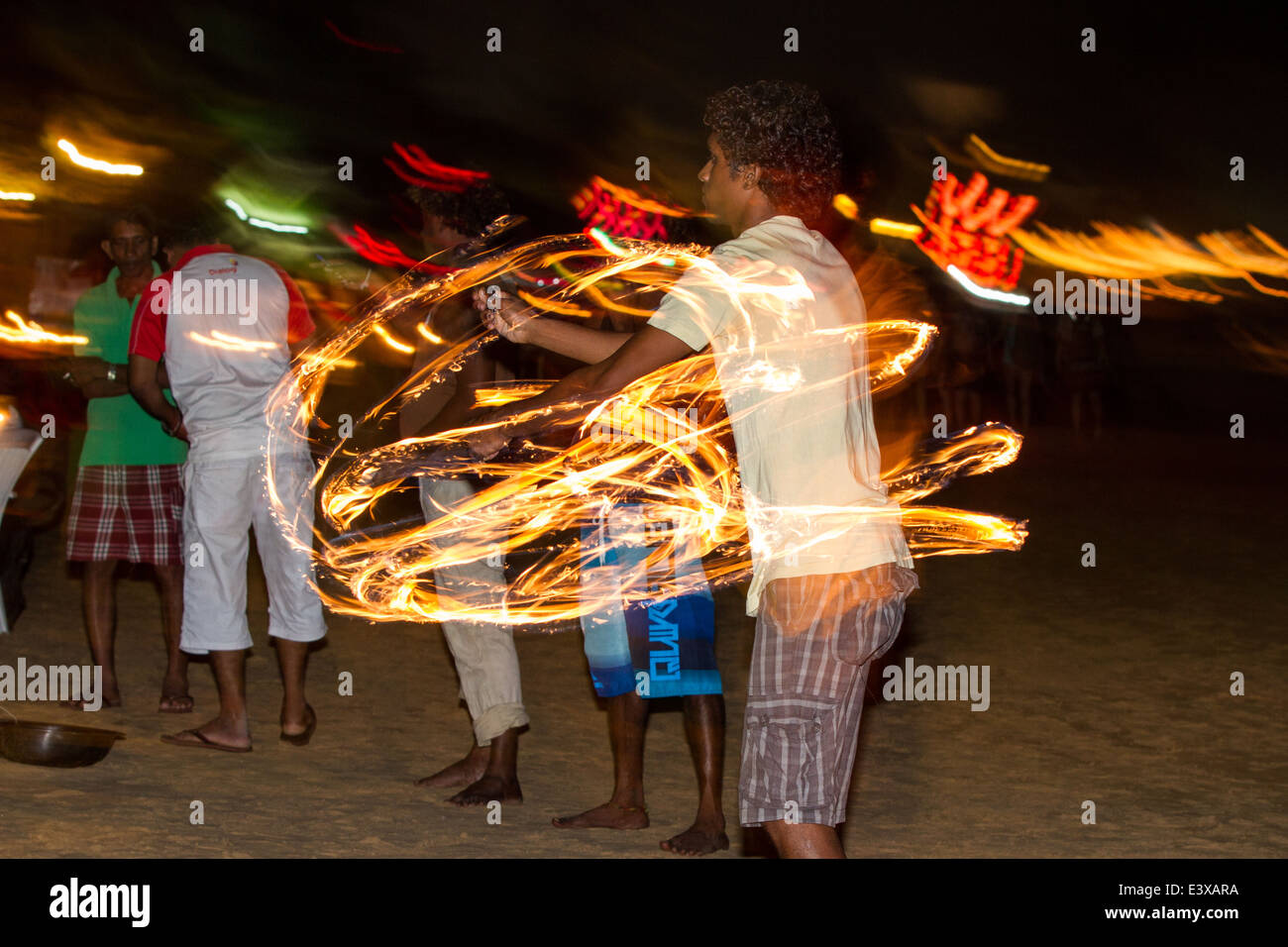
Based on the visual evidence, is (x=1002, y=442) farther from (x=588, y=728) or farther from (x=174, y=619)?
(x=174, y=619)

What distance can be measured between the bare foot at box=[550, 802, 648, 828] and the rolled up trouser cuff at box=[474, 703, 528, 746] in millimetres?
411

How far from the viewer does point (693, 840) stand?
464 cm

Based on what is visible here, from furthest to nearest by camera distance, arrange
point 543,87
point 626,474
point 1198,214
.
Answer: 1. point 1198,214
2. point 543,87
3. point 626,474

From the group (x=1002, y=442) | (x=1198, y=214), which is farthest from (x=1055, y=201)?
(x=1002, y=442)

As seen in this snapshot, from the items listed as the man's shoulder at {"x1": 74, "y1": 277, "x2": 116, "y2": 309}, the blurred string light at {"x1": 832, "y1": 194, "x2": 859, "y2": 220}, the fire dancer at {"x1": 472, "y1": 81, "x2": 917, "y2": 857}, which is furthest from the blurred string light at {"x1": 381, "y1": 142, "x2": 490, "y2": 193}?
the fire dancer at {"x1": 472, "y1": 81, "x2": 917, "y2": 857}

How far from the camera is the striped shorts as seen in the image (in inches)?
116

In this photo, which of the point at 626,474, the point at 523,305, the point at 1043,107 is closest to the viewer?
the point at 523,305

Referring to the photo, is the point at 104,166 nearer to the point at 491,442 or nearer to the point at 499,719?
the point at 499,719

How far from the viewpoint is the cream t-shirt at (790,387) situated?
115 inches

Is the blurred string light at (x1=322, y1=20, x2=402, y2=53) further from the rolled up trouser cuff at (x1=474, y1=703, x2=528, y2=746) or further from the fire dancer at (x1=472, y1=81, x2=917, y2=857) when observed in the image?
the fire dancer at (x1=472, y1=81, x2=917, y2=857)

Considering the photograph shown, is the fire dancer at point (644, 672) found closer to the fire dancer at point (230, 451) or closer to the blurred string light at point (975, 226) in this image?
the fire dancer at point (230, 451)

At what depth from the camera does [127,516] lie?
633 centimetres

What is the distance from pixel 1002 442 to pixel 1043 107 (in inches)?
982

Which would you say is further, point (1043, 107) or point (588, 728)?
point (1043, 107)
